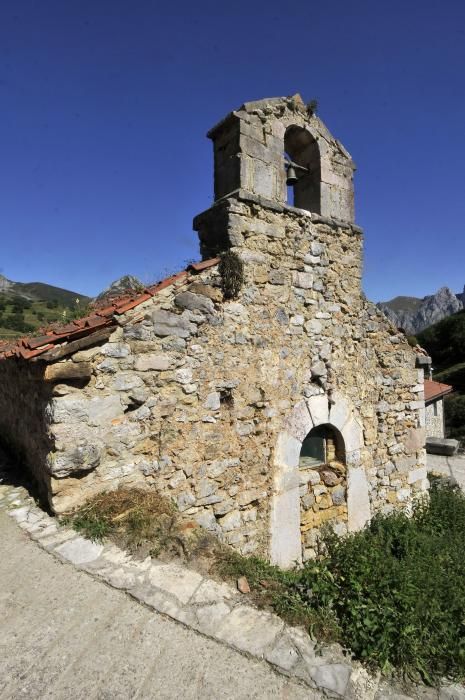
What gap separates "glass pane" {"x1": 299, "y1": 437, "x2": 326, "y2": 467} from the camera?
17.1 ft

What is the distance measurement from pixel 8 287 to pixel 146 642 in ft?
236

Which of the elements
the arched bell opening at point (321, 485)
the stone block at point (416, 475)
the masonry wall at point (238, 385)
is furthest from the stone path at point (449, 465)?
the arched bell opening at point (321, 485)

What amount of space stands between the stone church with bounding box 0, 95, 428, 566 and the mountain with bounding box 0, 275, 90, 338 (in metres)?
1.52

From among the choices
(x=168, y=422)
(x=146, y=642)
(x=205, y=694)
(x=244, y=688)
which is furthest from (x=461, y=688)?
(x=168, y=422)

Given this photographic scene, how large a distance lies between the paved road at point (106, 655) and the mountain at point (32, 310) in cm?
357

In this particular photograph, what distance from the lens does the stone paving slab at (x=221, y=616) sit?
2.21 metres

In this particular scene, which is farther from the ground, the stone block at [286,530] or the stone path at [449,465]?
the stone block at [286,530]

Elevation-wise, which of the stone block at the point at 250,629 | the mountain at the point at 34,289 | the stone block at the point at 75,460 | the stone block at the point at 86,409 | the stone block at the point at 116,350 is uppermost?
the mountain at the point at 34,289

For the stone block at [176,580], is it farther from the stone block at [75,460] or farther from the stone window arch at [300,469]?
the stone window arch at [300,469]

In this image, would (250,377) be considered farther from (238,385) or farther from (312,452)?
(312,452)

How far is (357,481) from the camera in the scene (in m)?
5.48

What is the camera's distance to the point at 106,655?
212 centimetres

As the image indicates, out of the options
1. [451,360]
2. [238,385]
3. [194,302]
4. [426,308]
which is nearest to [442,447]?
[238,385]

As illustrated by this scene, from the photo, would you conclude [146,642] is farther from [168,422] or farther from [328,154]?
[328,154]
